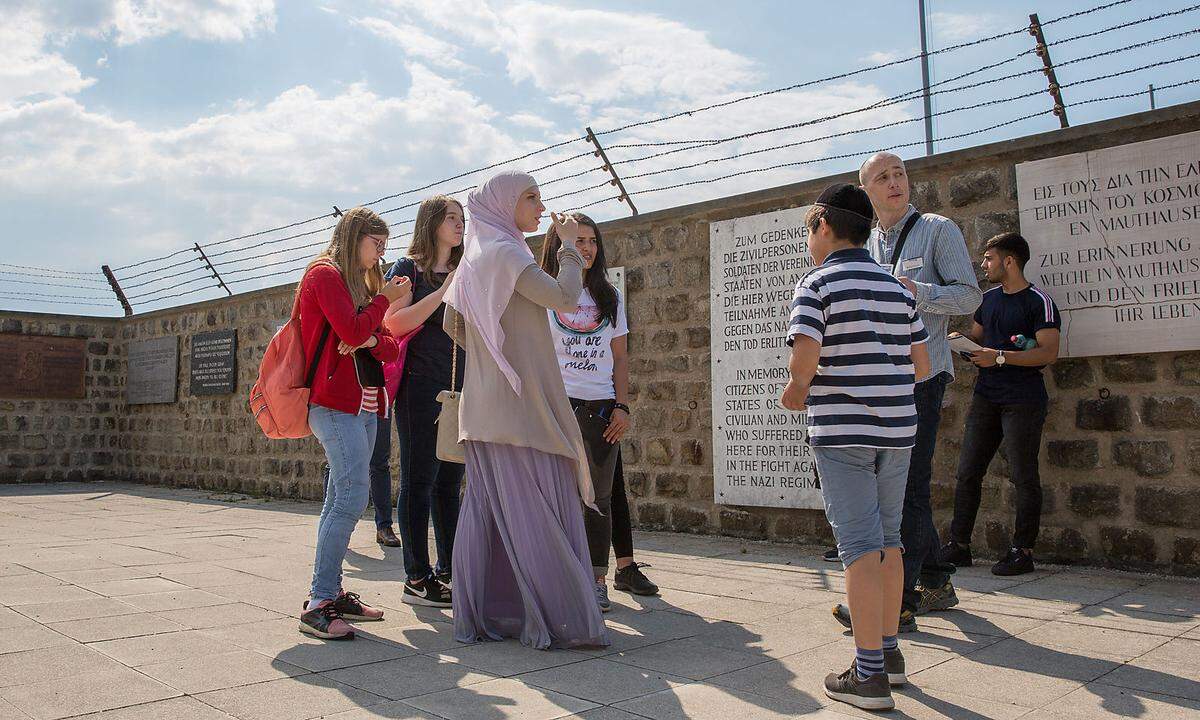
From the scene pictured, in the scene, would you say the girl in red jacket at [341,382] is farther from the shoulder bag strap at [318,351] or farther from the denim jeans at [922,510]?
the denim jeans at [922,510]

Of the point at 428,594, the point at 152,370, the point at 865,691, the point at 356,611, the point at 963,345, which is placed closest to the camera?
the point at 865,691

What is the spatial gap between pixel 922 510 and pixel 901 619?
1.56 feet

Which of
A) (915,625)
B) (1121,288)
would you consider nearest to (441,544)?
(915,625)

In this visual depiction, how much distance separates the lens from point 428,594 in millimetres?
3887

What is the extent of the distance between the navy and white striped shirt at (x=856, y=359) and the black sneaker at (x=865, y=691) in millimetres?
Result: 628

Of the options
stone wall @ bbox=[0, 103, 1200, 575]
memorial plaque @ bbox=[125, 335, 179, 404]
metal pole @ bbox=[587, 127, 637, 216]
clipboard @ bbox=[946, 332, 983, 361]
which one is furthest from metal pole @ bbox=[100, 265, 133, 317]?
clipboard @ bbox=[946, 332, 983, 361]

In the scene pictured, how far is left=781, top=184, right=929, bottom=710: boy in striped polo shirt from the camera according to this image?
255 cm

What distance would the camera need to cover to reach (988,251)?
4695 mm

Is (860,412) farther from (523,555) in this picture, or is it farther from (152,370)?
(152,370)

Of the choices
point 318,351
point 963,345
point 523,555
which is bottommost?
point 523,555

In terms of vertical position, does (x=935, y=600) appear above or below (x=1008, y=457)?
below

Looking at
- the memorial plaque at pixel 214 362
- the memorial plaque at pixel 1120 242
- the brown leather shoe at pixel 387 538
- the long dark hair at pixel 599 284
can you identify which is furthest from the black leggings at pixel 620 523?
the memorial plaque at pixel 214 362

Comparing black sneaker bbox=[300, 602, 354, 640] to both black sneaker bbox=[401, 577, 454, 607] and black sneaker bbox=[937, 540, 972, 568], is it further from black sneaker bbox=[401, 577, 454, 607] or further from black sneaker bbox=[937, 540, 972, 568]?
black sneaker bbox=[937, 540, 972, 568]

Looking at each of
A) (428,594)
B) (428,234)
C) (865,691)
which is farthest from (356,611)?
(865,691)
